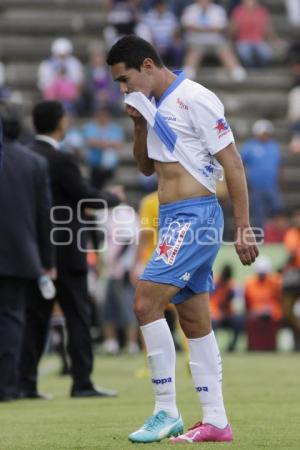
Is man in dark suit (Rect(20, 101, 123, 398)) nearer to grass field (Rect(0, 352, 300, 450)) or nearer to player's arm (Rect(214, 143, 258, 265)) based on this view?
grass field (Rect(0, 352, 300, 450))

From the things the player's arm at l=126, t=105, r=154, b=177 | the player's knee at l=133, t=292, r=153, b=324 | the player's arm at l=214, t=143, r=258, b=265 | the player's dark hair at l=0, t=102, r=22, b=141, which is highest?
the player's dark hair at l=0, t=102, r=22, b=141

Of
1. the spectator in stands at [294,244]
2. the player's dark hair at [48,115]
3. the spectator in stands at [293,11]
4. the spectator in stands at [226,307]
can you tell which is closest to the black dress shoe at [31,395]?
the player's dark hair at [48,115]

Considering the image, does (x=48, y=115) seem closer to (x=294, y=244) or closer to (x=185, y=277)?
(x=185, y=277)

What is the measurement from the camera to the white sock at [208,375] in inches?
338

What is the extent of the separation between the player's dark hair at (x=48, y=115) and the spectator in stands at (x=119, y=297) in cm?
844

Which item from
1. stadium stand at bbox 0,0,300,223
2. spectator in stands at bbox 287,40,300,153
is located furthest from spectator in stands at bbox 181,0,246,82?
spectator in stands at bbox 287,40,300,153

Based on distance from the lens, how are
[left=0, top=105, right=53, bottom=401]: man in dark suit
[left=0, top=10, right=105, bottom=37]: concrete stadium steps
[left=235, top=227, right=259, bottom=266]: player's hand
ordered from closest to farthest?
[left=235, top=227, right=259, bottom=266]: player's hand
[left=0, top=105, right=53, bottom=401]: man in dark suit
[left=0, top=10, right=105, bottom=37]: concrete stadium steps

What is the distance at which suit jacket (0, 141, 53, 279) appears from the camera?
12.0 meters

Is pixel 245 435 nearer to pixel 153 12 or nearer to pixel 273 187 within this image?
pixel 273 187

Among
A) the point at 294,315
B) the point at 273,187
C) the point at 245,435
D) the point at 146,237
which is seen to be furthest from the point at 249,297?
the point at 245,435

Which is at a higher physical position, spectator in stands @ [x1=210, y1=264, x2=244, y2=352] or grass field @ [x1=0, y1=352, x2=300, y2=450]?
spectator in stands @ [x1=210, y1=264, x2=244, y2=352]

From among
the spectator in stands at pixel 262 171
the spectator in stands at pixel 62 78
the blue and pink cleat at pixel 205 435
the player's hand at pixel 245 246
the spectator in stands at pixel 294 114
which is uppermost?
the spectator in stands at pixel 62 78

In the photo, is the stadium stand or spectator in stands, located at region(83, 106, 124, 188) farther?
the stadium stand

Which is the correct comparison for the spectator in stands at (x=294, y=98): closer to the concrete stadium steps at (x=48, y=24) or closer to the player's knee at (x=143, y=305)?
the concrete stadium steps at (x=48, y=24)
